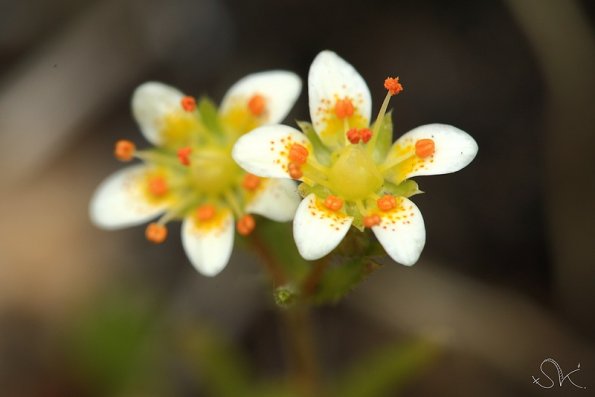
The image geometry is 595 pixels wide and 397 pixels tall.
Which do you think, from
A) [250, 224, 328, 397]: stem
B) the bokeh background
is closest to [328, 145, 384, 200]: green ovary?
[250, 224, 328, 397]: stem

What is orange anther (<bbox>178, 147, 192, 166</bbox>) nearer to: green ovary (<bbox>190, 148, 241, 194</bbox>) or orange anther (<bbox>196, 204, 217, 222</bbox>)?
A: green ovary (<bbox>190, 148, 241, 194</bbox>)

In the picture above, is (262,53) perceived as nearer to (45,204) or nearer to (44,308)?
(45,204)

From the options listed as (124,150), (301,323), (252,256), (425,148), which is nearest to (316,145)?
(425,148)

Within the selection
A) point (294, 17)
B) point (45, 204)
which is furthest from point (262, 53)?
point (45, 204)

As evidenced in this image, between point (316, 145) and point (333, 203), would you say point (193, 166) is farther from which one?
point (333, 203)

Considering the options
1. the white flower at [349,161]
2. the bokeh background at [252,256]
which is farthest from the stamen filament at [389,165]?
the bokeh background at [252,256]

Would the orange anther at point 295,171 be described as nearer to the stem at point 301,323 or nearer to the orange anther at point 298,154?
the orange anther at point 298,154

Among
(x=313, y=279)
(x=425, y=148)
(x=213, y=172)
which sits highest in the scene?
(x=213, y=172)
